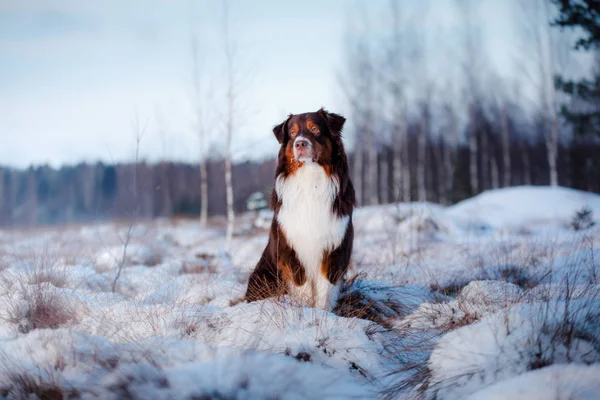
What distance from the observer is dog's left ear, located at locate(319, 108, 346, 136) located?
4.26 m

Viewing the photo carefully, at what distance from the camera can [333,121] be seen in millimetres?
4289

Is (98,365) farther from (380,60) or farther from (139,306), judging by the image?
(380,60)

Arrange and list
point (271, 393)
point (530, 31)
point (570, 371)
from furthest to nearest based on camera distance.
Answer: point (530, 31) → point (271, 393) → point (570, 371)

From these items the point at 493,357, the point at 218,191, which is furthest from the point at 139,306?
the point at 218,191

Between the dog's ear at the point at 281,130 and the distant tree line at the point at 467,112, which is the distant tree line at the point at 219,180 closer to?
the distant tree line at the point at 467,112

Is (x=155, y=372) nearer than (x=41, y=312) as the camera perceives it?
Yes

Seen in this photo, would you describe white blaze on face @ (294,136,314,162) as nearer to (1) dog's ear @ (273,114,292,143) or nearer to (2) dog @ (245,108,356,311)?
(2) dog @ (245,108,356,311)

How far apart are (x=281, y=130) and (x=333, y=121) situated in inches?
21.0

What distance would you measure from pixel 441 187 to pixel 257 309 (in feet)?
107

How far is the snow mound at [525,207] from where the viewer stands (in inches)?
624

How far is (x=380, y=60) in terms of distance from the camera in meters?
26.2

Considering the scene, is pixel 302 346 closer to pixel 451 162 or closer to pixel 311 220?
pixel 311 220

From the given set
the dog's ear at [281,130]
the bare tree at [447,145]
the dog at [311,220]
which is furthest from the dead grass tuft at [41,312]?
the bare tree at [447,145]

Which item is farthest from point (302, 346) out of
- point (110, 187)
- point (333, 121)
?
point (110, 187)
